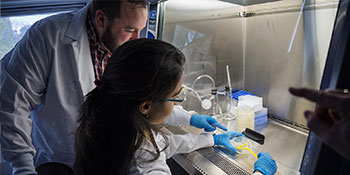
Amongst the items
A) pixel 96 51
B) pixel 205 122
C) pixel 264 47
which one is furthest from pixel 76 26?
pixel 264 47

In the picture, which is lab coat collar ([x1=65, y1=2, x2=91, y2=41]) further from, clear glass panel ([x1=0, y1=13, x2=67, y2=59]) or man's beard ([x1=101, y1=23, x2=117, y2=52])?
clear glass panel ([x1=0, y1=13, x2=67, y2=59])

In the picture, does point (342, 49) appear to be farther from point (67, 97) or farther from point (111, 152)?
point (67, 97)

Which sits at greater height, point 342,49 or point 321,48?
point 342,49

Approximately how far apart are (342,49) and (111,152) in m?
0.76

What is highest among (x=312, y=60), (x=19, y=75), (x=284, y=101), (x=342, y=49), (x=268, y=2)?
(x=268, y=2)

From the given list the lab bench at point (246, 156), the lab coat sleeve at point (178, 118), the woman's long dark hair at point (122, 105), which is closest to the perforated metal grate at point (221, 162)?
the lab bench at point (246, 156)

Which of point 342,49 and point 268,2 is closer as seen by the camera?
point 342,49

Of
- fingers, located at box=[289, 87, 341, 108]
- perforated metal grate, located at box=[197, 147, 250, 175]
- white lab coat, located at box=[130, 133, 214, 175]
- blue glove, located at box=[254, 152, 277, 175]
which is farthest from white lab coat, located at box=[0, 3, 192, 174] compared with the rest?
fingers, located at box=[289, 87, 341, 108]

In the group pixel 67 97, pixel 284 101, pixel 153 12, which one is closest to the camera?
pixel 67 97

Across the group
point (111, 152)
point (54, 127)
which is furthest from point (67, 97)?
point (111, 152)

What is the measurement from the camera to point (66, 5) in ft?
5.12

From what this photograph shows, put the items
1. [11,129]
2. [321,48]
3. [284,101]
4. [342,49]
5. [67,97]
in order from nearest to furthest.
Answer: [342,49] → [11,129] → [67,97] → [321,48] → [284,101]

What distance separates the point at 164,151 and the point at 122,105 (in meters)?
0.41

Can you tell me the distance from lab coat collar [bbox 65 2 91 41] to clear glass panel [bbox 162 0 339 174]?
0.68 meters
